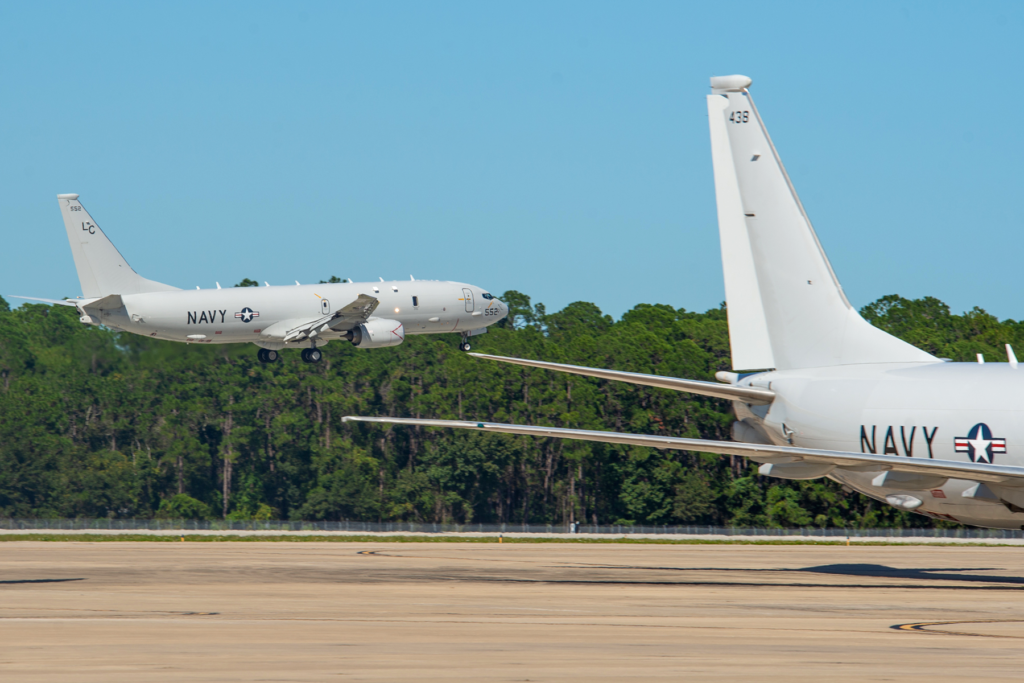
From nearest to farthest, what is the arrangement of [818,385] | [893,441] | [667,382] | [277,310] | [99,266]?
[667,382] → [893,441] → [818,385] → [99,266] → [277,310]

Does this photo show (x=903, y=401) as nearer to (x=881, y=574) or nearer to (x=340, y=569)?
(x=881, y=574)

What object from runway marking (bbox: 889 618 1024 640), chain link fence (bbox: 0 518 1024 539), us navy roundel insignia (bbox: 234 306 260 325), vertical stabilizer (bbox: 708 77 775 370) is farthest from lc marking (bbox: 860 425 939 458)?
us navy roundel insignia (bbox: 234 306 260 325)

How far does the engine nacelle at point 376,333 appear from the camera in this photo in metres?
73.2

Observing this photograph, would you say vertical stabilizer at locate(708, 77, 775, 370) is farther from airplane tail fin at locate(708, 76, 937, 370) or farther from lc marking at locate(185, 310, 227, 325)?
lc marking at locate(185, 310, 227, 325)

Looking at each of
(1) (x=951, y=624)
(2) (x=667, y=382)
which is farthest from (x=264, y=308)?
(1) (x=951, y=624)

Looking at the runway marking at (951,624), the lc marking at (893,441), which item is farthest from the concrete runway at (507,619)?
the lc marking at (893,441)

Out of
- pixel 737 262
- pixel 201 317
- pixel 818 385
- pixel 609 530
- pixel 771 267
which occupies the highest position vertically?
pixel 201 317

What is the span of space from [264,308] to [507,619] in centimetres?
5295

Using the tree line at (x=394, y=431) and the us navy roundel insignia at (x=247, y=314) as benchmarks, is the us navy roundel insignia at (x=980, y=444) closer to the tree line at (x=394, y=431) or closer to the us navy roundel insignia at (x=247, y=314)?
the us navy roundel insignia at (x=247, y=314)

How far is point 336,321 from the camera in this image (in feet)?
242

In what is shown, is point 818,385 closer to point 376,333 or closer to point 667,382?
point 667,382

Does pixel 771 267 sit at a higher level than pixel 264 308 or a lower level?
lower

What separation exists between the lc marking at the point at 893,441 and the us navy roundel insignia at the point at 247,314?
154 feet

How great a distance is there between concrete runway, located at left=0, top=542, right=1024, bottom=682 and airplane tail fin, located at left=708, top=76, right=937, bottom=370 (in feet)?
17.9
